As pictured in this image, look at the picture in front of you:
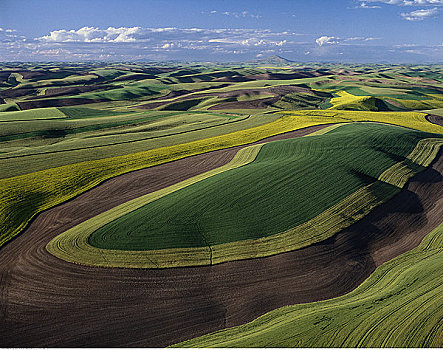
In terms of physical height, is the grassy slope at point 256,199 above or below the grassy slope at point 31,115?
below

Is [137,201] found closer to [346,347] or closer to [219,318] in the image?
[219,318]

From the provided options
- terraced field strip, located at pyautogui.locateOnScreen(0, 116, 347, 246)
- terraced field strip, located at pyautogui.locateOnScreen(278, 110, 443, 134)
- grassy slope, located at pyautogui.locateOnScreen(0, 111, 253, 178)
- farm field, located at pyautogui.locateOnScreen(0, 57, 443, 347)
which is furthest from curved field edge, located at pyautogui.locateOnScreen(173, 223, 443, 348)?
terraced field strip, located at pyautogui.locateOnScreen(278, 110, 443, 134)

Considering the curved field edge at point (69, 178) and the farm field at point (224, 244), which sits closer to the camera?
the farm field at point (224, 244)

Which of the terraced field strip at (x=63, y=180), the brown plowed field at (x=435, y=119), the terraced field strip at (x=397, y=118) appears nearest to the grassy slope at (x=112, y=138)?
the terraced field strip at (x=63, y=180)

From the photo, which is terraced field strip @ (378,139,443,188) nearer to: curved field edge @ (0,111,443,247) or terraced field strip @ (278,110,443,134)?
terraced field strip @ (278,110,443,134)

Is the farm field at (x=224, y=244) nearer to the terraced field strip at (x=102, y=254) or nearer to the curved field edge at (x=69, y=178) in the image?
the terraced field strip at (x=102, y=254)

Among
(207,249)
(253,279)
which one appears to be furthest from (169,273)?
(253,279)

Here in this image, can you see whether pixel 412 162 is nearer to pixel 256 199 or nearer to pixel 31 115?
pixel 256 199
